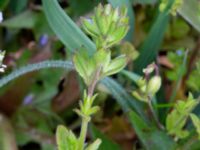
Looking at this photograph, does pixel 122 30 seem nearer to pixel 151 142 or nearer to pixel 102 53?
pixel 102 53

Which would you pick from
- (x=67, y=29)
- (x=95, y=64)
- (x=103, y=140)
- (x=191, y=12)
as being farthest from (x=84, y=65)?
(x=191, y=12)

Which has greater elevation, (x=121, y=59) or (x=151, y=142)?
(x=121, y=59)

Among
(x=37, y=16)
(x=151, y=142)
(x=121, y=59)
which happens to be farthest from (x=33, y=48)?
(x=121, y=59)

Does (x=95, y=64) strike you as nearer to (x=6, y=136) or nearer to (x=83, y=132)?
(x=83, y=132)

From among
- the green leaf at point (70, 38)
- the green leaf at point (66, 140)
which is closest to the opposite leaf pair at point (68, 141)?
the green leaf at point (66, 140)

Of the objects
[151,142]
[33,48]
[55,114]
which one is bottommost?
[151,142]

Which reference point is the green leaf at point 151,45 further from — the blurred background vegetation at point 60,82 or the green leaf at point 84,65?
the green leaf at point 84,65

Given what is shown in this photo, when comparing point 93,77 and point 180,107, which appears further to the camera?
point 180,107

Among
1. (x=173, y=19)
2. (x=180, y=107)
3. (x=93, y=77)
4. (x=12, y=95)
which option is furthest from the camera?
(x=173, y=19)
